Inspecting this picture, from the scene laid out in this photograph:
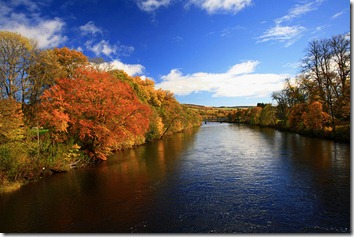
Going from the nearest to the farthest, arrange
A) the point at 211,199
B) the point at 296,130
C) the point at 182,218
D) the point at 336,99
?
the point at 182,218, the point at 211,199, the point at 336,99, the point at 296,130

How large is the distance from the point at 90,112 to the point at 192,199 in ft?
45.2

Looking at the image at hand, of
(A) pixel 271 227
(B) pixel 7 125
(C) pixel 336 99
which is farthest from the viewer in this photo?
(C) pixel 336 99

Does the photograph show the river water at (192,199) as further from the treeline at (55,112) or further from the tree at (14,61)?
the tree at (14,61)

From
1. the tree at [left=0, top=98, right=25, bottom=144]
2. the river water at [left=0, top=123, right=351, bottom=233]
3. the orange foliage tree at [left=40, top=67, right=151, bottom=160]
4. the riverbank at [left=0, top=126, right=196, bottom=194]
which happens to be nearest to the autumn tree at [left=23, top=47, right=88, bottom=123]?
the orange foliage tree at [left=40, top=67, right=151, bottom=160]

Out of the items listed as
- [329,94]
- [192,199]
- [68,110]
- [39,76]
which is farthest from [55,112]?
[329,94]

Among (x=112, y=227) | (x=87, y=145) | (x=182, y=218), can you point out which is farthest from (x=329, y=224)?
(x=87, y=145)

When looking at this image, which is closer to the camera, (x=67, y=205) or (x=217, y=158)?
(x=67, y=205)

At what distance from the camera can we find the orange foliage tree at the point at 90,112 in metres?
A: 20.9

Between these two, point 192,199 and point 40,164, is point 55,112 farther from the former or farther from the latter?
point 192,199

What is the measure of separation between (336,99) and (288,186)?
23324mm

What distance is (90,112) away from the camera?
893 inches

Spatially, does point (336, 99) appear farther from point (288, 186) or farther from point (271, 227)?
point (271, 227)

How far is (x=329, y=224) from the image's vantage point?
381 inches

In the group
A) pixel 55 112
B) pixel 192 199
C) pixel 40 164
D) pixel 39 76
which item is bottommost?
pixel 192 199
